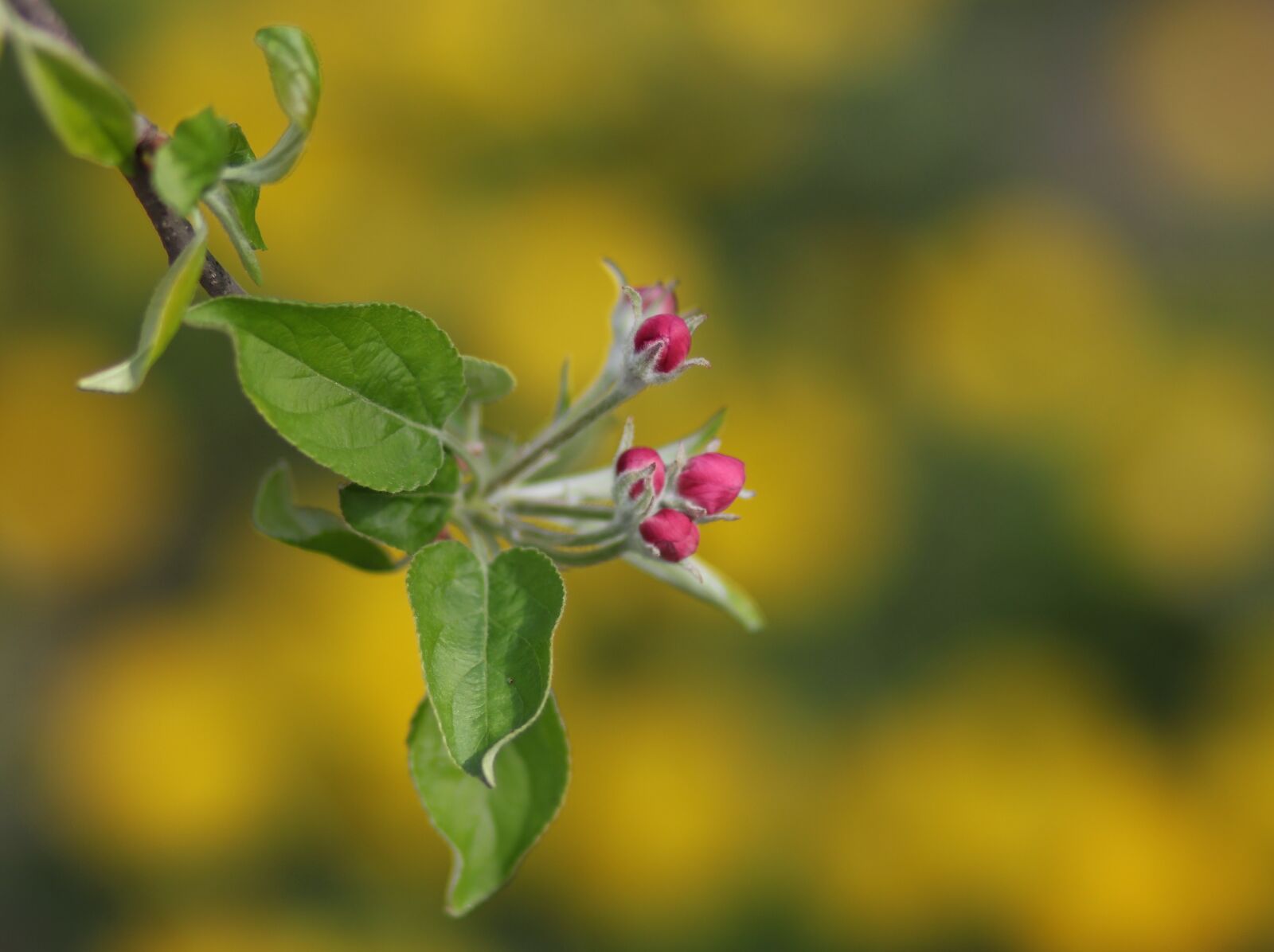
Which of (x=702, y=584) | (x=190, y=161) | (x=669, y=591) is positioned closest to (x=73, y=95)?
(x=190, y=161)

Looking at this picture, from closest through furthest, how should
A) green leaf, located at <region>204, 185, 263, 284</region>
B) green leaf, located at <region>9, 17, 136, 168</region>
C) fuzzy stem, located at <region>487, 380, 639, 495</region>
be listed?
green leaf, located at <region>9, 17, 136, 168</region>
green leaf, located at <region>204, 185, 263, 284</region>
fuzzy stem, located at <region>487, 380, 639, 495</region>

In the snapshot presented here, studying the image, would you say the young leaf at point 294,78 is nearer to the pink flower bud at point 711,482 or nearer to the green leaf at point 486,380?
the green leaf at point 486,380

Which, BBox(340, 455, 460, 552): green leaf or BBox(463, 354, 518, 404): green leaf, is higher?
BBox(463, 354, 518, 404): green leaf

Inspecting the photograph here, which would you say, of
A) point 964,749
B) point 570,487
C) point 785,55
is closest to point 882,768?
point 964,749

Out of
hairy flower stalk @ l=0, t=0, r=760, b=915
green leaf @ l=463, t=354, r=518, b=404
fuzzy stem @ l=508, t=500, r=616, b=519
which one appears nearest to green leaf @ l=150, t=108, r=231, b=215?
hairy flower stalk @ l=0, t=0, r=760, b=915

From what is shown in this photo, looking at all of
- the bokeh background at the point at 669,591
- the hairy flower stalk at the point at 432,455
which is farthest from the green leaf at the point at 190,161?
the bokeh background at the point at 669,591

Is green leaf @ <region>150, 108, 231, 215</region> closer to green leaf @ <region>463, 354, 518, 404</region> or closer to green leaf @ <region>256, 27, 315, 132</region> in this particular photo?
green leaf @ <region>256, 27, 315, 132</region>

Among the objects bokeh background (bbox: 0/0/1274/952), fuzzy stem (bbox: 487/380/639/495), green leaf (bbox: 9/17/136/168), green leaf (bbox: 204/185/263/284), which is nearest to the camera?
green leaf (bbox: 9/17/136/168)
